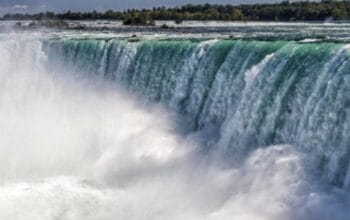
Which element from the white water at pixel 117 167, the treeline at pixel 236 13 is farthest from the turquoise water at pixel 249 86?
the treeline at pixel 236 13

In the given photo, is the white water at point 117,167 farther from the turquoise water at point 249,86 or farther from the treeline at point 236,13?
the treeline at point 236,13

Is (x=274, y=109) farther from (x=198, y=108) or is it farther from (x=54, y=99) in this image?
(x=54, y=99)

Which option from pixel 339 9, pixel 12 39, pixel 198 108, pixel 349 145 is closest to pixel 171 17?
pixel 339 9

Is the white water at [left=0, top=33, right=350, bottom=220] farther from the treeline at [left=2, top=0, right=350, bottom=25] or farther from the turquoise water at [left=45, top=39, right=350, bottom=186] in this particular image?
the treeline at [left=2, top=0, right=350, bottom=25]

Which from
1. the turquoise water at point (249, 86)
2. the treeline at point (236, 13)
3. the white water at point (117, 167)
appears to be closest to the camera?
the turquoise water at point (249, 86)

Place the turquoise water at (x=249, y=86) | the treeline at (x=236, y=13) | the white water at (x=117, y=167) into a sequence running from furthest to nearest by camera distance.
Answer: the treeline at (x=236, y=13) → the white water at (x=117, y=167) → the turquoise water at (x=249, y=86)

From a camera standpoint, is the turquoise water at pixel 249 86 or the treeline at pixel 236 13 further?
the treeline at pixel 236 13

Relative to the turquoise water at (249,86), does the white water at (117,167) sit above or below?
below
